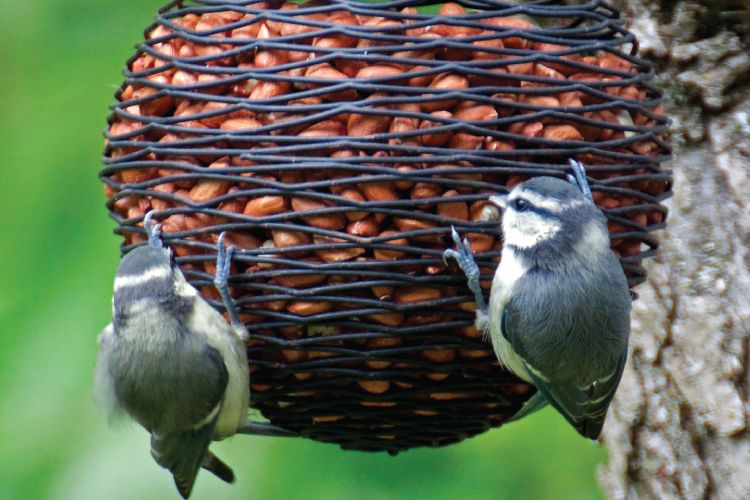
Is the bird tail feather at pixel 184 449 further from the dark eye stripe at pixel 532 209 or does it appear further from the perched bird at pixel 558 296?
the dark eye stripe at pixel 532 209

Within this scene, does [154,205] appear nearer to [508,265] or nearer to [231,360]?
[231,360]

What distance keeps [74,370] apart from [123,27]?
622 mm

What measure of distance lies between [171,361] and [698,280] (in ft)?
3.66

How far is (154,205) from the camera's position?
1387 mm

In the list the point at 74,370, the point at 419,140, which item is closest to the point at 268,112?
the point at 419,140

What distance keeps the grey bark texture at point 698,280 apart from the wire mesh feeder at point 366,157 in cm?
65

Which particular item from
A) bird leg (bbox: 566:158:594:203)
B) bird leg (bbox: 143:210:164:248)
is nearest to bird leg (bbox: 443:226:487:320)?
bird leg (bbox: 566:158:594:203)

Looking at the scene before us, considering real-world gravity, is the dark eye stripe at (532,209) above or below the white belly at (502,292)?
above

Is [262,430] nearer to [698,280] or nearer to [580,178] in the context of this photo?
[580,178]

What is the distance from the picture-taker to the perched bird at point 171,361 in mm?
1364

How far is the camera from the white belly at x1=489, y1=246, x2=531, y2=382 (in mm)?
1313

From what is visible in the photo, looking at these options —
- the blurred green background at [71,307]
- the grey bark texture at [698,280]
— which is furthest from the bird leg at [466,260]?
the grey bark texture at [698,280]

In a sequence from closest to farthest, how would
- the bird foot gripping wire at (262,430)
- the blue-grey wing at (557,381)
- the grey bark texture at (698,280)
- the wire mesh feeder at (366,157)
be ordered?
the wire mesh feeder at (366,157)
the blue-grey wing at (557,381)
the bird foot gripping wire at (262,430)
the grey bark texture at (698,280)

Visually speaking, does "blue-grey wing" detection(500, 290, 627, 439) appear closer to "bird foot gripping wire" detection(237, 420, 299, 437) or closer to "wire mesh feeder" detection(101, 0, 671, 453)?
"wire mesh feeder" detection(101, 0, 671, 453)
